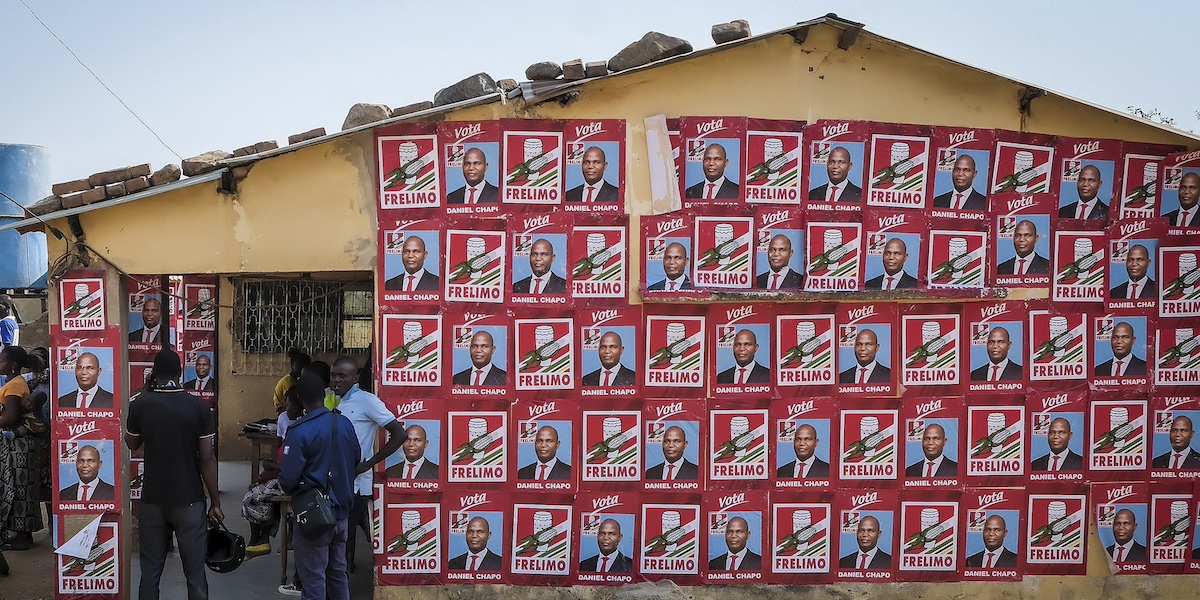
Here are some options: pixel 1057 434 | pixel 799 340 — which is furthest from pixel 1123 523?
pixel 799 340

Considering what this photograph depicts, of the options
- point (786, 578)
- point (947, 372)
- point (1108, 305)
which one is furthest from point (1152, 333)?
point (786, 578)

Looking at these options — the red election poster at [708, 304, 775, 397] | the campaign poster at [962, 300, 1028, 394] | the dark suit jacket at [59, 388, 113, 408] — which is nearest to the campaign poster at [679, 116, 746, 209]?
the red election poster at [708, 304, 775, 397]

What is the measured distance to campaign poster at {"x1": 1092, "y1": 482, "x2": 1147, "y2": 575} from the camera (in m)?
6.53

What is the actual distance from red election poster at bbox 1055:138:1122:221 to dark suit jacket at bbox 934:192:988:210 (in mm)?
533

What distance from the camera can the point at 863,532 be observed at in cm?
643

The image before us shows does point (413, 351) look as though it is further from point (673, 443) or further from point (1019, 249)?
point (1019, 249)

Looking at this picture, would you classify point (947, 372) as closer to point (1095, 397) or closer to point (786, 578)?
point (1095, 397)

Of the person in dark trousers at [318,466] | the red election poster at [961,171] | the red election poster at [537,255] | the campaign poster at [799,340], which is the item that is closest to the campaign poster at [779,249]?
the campaign poster at [799,340]

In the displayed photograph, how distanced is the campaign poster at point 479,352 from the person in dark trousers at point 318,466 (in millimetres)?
980

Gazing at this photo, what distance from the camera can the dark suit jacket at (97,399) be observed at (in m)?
6.15

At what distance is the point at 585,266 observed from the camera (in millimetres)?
6312

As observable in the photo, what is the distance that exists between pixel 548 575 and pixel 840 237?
120 inches

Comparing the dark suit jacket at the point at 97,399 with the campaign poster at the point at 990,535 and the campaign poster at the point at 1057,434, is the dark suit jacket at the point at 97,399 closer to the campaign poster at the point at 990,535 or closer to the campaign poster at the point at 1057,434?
the campaign poster at the point at 990,535

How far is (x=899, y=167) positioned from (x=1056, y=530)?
276 cm
